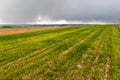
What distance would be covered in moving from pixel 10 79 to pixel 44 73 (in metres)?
1.98

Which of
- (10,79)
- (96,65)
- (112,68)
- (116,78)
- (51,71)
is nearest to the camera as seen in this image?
(10,79)

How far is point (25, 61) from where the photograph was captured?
12867 millimetres

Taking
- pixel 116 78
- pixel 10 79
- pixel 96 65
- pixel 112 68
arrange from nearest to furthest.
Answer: pixel 10 79 → pixel 116 78 → pixel 112 68 → pixel 96 65

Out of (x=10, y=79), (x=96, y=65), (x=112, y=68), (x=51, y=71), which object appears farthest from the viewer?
(x=96, y=65)

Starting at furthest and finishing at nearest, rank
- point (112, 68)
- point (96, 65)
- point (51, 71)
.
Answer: point (96, 65)
point (112, 68)
point (51, 71)

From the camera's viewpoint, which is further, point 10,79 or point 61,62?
point 61,62

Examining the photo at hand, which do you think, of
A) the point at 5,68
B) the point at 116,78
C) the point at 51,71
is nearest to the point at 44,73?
the point at 51,71

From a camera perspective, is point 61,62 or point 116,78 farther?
point 61,62

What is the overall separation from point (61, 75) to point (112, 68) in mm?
3701

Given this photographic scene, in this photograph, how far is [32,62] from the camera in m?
12.7

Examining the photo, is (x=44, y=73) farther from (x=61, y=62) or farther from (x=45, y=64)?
(x=61, y=62)

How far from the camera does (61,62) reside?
42.2 feet

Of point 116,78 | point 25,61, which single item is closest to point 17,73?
point 25,61

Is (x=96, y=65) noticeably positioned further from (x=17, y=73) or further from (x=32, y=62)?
(x=17, y=73)
